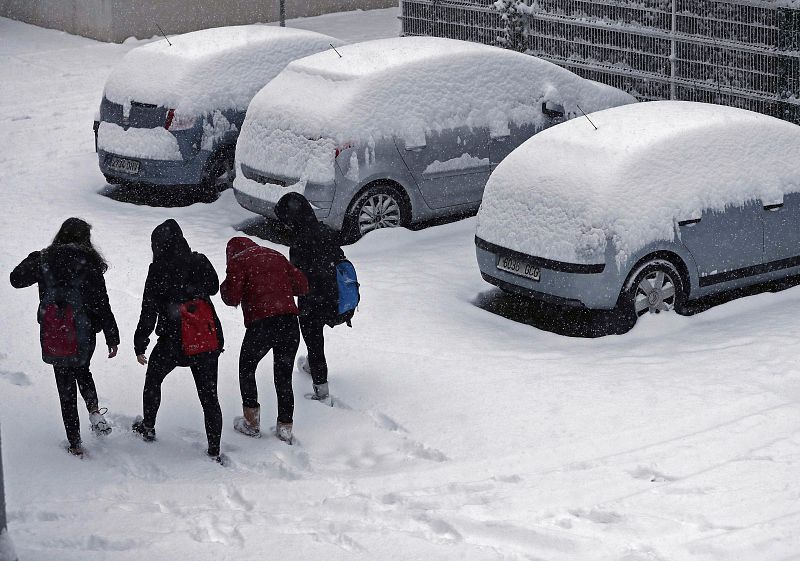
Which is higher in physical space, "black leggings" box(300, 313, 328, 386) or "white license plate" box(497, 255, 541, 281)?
"white license plate" box(497, 255, 541, 281)

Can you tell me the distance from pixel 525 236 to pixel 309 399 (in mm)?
2122

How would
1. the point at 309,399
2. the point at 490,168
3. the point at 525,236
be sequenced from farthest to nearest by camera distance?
the point at 490,168 → the point at 525,236 → the point at 309,399

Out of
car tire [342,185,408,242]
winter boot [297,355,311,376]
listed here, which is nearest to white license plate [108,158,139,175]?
car tire [342,185,408,242]

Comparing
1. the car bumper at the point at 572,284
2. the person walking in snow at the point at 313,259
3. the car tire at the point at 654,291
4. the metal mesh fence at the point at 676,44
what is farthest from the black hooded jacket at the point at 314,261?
the metal mesh fence at the point at 676,44

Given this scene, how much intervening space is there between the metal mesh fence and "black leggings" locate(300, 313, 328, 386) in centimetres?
680

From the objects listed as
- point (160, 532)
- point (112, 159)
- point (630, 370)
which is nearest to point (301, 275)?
point (160, 532)

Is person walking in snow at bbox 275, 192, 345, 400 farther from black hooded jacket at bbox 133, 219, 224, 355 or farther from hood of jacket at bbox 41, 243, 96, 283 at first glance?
hood of jacket at bbox 41, 243, 96, 283

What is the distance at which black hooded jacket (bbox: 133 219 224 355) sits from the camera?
735 centimetres

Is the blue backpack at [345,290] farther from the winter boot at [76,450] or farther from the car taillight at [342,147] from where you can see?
the car taillight at [342,147]

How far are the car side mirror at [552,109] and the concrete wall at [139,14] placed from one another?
10700 millimetres

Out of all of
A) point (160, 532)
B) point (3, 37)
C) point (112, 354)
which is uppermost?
point (3, 37)

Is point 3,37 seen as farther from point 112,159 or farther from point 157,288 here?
point 157,288

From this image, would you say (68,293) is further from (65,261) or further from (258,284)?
(258,284)

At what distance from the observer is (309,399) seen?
8.52 meters
